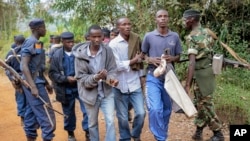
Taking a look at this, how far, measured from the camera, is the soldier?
16.1 feet

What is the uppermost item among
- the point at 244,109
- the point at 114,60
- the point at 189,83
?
the point at 114,60

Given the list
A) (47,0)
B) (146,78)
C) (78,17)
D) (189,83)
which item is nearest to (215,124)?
(189,83)

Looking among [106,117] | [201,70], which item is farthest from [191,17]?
[106,117]

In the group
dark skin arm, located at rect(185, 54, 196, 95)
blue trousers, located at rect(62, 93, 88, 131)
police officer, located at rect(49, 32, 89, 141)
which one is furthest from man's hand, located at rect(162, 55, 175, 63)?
blue trousers, located at rect(62, 93, 88, 131)

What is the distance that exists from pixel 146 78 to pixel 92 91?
37.3 inches

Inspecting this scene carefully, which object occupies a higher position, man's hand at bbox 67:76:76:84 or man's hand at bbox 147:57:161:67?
man's hand at bbox 147:57:161:67

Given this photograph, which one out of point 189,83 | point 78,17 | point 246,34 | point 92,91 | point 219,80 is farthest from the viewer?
point 78,17

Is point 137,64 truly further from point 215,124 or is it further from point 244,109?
point 244,109

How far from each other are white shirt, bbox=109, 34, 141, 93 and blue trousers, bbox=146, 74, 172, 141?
22 centimetres

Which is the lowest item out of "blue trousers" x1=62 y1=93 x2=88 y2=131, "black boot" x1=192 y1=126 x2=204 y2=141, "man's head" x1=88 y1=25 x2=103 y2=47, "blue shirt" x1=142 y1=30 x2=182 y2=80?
"black boot" x1=192 y1=126 x2=204 y2=141

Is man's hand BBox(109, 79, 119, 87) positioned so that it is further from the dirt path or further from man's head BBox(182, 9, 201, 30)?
the dirt path

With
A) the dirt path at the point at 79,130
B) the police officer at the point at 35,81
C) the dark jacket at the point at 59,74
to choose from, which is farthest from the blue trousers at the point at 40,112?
the dirt path at the point at 79,130

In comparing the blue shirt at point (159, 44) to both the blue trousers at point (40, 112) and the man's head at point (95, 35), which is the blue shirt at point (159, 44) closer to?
the man's head at point (95, 35)

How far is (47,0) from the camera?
1024cm
